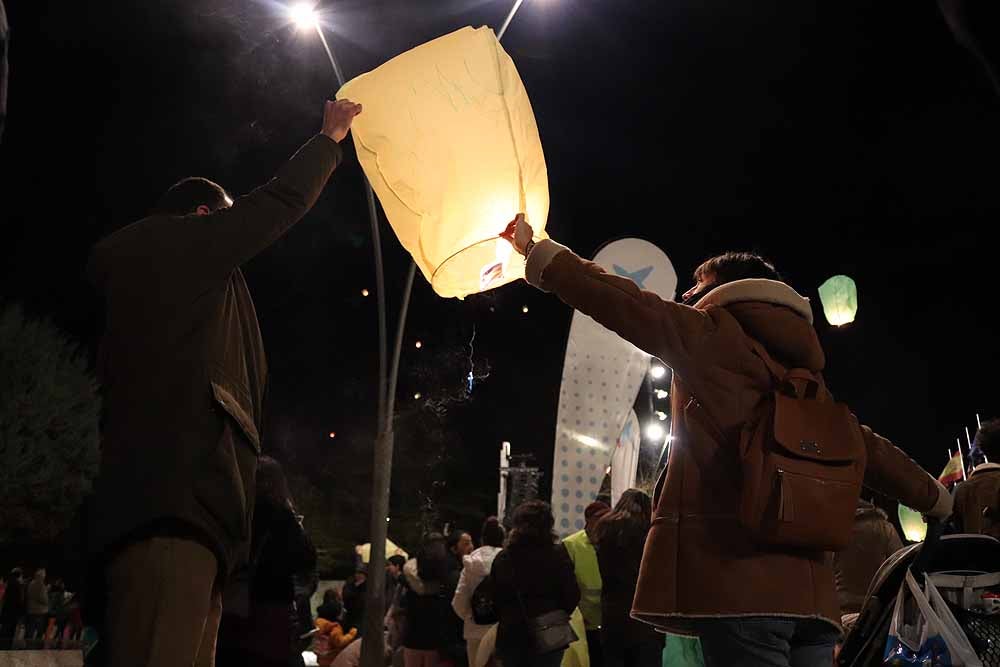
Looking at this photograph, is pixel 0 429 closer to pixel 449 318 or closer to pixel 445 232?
pixel 449 318

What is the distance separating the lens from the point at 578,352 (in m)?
14.1

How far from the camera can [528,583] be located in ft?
21.0

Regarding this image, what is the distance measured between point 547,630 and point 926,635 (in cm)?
298

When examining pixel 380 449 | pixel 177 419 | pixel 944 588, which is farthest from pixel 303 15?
pixel 944 588

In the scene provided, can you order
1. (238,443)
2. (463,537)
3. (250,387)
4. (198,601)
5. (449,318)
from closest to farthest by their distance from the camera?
1. (198,601)
2. (238,443)
3. (250,387)
4. (463,537)
5. (449,318)

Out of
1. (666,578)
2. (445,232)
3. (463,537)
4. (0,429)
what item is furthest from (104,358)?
(0,429)

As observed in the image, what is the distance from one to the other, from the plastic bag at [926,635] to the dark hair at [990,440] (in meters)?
1.86

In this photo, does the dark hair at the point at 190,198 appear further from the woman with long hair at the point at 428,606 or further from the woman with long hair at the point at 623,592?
the woman with long hair at the point at 428,606

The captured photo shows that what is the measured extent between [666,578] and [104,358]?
2.02 meters

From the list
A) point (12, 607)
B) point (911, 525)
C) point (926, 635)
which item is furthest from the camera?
point (911, 525)

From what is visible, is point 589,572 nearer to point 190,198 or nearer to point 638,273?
point 190,198

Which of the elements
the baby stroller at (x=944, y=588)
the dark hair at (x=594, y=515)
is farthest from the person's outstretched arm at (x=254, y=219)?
the dark hair at (x=594, y=515)

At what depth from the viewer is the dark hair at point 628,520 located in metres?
6.84

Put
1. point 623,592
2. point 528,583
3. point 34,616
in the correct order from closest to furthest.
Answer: point 528,583 < point 623,592 < point 34,616
